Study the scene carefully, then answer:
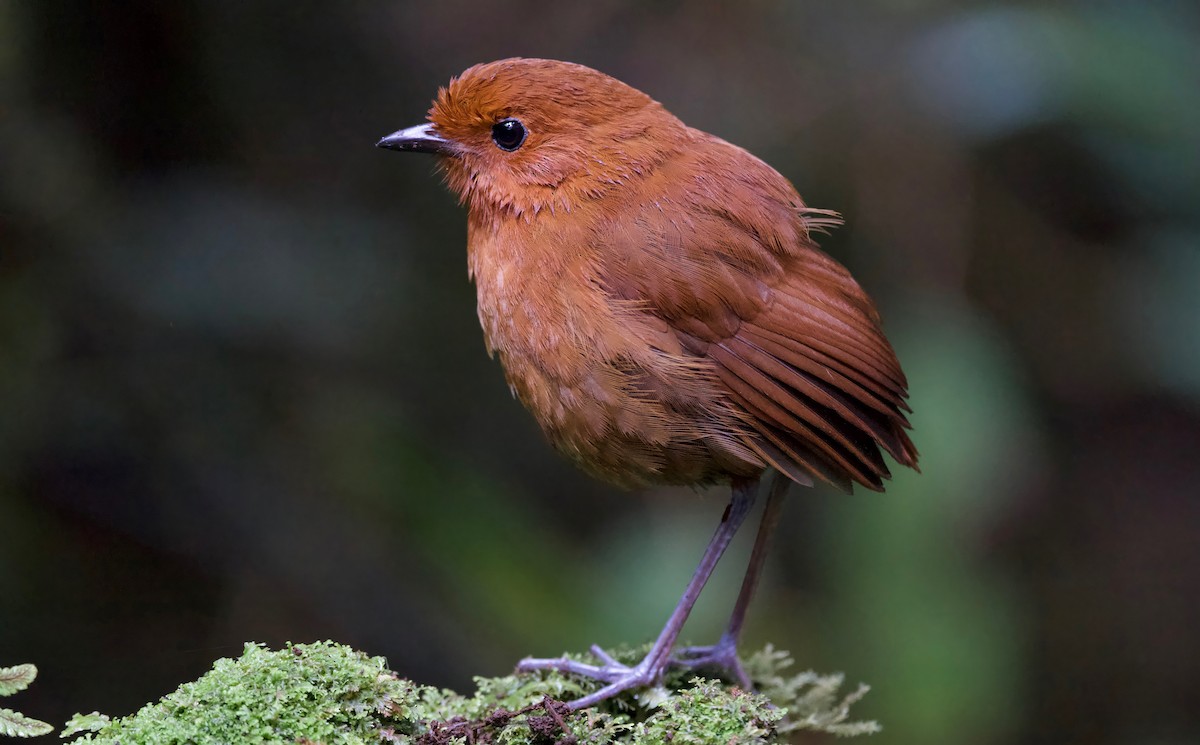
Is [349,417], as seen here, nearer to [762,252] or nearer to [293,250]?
[293,250]

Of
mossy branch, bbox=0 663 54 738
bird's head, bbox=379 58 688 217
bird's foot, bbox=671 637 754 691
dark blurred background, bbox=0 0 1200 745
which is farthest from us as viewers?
dark blurred background, bbox=0 0 1200 745

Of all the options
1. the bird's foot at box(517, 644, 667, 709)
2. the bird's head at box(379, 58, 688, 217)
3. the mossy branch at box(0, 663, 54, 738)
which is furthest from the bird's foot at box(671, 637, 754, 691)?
the mossy branch at box(0, 663, 54, 738)

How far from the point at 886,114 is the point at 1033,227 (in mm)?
1065

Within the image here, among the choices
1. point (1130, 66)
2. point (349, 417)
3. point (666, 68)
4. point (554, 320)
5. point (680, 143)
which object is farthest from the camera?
point (666, 68)

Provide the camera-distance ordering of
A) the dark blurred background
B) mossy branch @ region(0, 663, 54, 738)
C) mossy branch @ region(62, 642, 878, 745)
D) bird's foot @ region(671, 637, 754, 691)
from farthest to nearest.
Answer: the dark blurred background, bird's foot @ region(671, 637, 754, 691), mossy branch @ region(62, 642, 878, 745), mossy branch @ region(0, 663, 54, 738)

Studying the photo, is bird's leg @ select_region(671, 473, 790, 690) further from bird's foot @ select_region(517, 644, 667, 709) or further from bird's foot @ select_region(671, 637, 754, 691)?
bird's foot @ select_region(517, 644, 667, 709)

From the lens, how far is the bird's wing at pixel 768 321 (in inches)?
111

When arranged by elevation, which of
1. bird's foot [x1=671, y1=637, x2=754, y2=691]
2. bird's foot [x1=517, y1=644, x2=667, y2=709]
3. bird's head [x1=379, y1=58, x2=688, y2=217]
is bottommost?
bird's foot [x1=517, y1=644, x2=667, y2=709]

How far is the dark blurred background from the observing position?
368 cm

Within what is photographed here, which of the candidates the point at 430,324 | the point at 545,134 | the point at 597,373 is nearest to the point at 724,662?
the point at 597,373

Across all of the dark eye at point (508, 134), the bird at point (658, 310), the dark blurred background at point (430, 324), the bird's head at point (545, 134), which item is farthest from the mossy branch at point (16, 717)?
the dark eye at point (508, 134)

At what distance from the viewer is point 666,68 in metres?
4.77

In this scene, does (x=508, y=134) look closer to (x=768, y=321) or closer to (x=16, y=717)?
(x=768, y=321)

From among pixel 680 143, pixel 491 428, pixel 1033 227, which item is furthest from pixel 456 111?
pixel 1033 227
